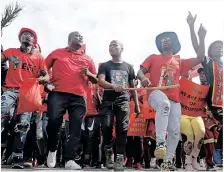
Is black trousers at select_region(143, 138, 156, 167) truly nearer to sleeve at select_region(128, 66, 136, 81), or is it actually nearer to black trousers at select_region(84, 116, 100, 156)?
black trousers at select_region(84, 116, 100, 156)

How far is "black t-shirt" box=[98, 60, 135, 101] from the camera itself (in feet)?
18.4

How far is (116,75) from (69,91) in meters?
0.66

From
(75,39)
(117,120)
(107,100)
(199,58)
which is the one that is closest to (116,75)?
(107,100)

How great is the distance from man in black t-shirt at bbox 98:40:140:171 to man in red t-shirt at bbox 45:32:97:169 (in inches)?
9.2

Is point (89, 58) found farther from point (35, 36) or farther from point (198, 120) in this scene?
point (198, 120)

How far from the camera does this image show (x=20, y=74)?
5.50 metres

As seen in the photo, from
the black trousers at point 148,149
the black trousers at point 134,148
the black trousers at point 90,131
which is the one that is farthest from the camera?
the black trousers at point 134,148

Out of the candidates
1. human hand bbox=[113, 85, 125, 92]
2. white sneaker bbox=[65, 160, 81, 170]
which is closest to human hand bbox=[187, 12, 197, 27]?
human hand bbox=[113, 85, 125, 92]

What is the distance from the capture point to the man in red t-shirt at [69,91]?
17.7 feet

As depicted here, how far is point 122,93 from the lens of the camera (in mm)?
5621

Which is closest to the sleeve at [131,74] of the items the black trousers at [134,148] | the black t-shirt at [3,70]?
the black t-shirt at [3,70]

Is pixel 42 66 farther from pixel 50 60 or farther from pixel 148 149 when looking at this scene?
pixel 148 149

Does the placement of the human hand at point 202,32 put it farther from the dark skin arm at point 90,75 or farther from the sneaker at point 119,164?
the sneaker at point 119,164

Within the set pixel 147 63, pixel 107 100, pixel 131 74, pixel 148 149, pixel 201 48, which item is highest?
pixel 201 48
